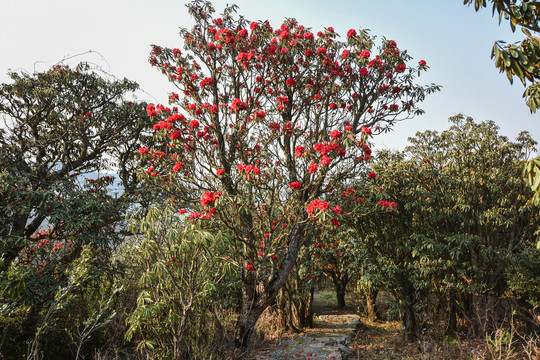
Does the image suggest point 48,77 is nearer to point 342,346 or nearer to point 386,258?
point 386,258

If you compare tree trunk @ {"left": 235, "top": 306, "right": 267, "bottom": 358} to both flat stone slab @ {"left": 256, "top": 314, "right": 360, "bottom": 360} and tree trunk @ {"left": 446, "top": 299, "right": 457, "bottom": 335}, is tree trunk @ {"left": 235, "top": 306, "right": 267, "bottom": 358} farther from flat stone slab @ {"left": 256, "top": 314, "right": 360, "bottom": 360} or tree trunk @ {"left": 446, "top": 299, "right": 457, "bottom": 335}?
tree trunk @ {"left": 446, "top": 299, "right": 457, "bottom": 335}

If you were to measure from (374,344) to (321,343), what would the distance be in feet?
5.41

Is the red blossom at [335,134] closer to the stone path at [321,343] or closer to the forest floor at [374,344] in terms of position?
the forest floor at [374,344]

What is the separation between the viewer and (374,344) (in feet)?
30.1

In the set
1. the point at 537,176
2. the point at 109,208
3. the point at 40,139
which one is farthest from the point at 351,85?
the point at 40,139

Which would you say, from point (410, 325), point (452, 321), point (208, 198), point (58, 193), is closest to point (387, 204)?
point (208, 198)

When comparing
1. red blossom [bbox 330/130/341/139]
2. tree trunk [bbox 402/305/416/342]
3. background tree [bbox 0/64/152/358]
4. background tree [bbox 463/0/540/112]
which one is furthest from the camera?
tree trunk [bbox 402/305/416/342]

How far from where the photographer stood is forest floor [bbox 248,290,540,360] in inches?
269

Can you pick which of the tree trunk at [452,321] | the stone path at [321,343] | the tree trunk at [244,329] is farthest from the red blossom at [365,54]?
the tree trunk at [452,321]

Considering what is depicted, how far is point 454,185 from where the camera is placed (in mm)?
8320

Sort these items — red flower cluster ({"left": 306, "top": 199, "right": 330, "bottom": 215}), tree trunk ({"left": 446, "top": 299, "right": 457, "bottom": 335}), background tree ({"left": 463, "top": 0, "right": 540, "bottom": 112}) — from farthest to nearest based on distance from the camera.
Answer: tree trunk ({"left": 446, "top": 299, "right": 457, "bottom": 335}), red flower cluster ({"left": 306, "top": 199, "right": 330, "bottom": 215}), background tree ({"left": 463, "top": 0, "right": 540, "bottom": 112})

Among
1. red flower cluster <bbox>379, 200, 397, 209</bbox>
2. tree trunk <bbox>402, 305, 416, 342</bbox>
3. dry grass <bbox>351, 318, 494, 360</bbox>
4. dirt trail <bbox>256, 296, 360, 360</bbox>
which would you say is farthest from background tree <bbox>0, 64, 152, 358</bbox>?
tree trunk <bbox>402, 305, 416, 342</bbox>

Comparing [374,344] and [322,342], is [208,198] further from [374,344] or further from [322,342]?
[374,344]

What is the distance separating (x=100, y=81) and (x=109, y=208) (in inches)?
138
